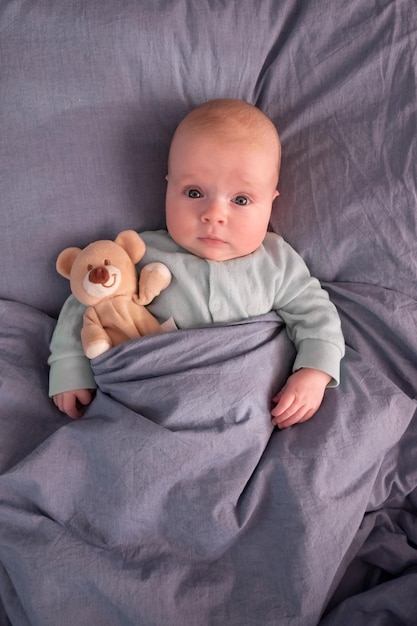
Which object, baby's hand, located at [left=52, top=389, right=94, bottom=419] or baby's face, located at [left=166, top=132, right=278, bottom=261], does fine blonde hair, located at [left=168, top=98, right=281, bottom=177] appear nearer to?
baby's face, located at [left=166, top=132, right=278, bottom=261]

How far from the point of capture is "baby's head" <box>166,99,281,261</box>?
1119mm

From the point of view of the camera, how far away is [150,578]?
0.97 meters

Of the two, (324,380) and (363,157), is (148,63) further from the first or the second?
(324,380)

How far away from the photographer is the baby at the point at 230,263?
3.68ft

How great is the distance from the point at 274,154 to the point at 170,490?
2.09 feet

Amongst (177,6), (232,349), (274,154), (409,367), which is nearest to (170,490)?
(232,349)

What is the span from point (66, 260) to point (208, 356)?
1.14 feet

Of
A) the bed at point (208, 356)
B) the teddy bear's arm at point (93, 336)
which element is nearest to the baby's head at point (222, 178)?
the bed at point (208, 356)

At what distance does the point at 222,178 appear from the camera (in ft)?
3.68

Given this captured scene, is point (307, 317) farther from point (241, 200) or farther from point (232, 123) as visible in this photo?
point (232, 123)

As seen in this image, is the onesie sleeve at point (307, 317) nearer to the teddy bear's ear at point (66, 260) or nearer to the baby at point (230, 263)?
the baby at point (230, 263)

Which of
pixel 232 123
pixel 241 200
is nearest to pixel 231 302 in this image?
pixel 241 200

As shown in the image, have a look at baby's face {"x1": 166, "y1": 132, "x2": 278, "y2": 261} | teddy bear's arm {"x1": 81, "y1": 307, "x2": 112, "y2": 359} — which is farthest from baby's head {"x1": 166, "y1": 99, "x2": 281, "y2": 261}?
teddy bear's arm {"x1": 81, "y1": 307, "x2": 112, "y2": 359}

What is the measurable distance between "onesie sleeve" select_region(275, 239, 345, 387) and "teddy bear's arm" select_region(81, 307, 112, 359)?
34cm
